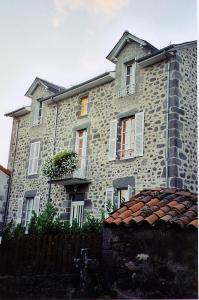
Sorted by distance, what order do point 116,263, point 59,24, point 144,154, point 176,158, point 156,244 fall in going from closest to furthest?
point 59,24 < point 156,244 < point 116,263 < point 176,158 < point 144,154

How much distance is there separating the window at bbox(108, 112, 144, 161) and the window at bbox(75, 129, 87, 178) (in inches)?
50.7

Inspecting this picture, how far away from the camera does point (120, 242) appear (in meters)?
5.44

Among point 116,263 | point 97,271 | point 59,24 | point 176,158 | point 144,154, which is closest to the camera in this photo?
point 59,24

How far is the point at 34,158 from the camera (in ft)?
50.0

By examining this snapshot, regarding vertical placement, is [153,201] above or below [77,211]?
below

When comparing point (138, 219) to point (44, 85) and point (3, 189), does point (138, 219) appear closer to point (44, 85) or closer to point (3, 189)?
point (44, 85)

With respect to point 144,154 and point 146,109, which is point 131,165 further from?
point 146,109

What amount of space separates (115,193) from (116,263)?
6.22 meters

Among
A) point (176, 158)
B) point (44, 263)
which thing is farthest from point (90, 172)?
point (44, 263)

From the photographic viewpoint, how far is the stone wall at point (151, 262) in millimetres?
4574

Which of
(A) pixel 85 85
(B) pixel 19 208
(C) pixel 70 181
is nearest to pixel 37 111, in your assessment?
(A) pixel 85 85

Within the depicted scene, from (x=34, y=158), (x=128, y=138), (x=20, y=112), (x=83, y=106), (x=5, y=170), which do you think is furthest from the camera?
(x=20, y=112)

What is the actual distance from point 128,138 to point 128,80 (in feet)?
6.96

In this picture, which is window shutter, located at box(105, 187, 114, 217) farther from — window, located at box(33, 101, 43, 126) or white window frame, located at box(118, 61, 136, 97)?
window, located at box(33, 101, 43, 126)
